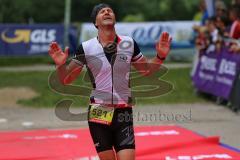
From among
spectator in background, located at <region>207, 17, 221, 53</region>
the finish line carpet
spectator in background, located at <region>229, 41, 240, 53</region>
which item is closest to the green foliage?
spectator in background, located at <region>207, 17, 221, 53</region>

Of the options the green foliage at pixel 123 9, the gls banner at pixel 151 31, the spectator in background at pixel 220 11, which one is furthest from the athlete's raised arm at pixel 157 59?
the green foliage at pixel 123 9

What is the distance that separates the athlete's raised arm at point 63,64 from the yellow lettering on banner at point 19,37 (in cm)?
1743

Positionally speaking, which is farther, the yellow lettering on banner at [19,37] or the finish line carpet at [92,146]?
the yellow lettering on banner at [19,37]

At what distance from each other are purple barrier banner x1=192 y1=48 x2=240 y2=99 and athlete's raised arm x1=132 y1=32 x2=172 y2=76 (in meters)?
6.09

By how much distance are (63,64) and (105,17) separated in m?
0.63

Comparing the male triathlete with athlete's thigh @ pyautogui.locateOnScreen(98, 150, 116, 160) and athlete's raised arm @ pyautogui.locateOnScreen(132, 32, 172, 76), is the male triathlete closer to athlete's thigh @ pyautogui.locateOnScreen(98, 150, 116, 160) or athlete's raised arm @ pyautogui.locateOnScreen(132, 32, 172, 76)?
athlete's thigh @ pyautogui.locateOnScreen(98, 150, 116, 160)

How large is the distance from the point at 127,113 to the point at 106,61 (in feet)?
1.82

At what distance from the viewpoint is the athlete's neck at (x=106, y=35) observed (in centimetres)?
517

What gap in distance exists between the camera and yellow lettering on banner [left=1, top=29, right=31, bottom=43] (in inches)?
876

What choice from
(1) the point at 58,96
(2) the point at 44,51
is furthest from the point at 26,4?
(1) the point at 58,96

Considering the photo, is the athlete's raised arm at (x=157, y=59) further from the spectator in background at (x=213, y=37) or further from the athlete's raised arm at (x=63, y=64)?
the spectator in background at (x=213, y=37)

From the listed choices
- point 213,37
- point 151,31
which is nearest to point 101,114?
point 213,37

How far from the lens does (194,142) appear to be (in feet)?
25.3

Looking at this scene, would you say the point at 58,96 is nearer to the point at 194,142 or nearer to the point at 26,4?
the point at 194,142
